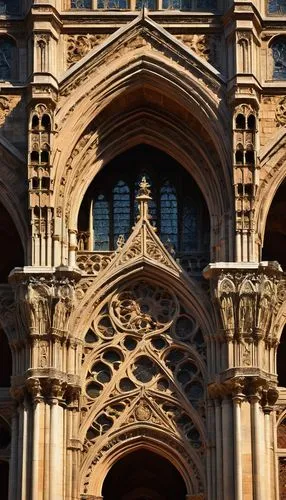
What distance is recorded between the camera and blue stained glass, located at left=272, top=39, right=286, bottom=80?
125ft

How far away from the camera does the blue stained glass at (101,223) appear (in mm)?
38312

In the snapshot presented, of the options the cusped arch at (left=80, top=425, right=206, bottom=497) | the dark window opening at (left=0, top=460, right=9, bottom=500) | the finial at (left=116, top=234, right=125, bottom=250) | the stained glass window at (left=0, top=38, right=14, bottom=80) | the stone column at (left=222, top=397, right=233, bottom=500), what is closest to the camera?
the stone column at (left=222, top=397, right=233, bottom=500)

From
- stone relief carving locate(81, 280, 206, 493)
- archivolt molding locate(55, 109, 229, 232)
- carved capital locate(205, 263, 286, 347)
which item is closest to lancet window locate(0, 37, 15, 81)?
archivolt molding locate(55, 109, 229, 232)

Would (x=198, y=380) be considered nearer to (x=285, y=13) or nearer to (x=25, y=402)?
(x=25, y=402)

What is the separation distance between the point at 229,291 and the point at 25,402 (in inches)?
170

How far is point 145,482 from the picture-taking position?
42344 millimetres

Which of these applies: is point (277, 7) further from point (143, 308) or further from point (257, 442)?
point (257, 442)

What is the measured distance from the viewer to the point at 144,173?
38750mm

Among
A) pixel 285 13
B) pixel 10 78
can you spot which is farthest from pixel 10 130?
pixel 285 13

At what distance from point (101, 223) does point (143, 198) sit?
1162 millimetres

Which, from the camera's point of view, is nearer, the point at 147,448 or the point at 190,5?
the point at 147,448

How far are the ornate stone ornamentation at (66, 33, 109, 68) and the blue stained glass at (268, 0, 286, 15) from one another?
11.0 ft

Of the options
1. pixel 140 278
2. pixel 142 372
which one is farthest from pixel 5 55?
pixel 142 372

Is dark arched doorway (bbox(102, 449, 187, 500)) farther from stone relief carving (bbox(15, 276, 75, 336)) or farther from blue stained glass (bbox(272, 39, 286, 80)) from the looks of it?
blue stained glass (bbox(272, 39, 286, 80))
